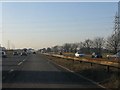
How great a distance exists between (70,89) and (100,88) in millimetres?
1353

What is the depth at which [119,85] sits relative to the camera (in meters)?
16.2

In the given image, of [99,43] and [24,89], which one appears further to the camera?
[99,43]

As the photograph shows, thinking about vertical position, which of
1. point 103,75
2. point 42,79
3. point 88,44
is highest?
point 88,44

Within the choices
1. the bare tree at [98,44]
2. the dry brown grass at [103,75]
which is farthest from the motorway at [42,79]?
the bare tree at [98,44]

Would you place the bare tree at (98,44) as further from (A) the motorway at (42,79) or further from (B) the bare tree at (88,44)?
(A) the motorway at (42,79)

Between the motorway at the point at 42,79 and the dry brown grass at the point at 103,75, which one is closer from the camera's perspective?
the motorway at the point at 42,79

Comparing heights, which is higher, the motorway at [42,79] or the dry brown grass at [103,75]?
the dry brown grass at [103,75]

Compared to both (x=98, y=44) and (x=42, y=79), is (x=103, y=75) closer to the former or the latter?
(x=42, y=79)

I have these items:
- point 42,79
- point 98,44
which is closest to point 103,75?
point 42,79

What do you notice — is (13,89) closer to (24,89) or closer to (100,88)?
(24,89)

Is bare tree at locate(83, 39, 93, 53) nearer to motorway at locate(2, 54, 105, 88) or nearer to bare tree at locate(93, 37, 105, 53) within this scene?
bare tree at locate(93, 37, 105, 53)

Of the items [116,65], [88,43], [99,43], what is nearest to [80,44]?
[88,43]

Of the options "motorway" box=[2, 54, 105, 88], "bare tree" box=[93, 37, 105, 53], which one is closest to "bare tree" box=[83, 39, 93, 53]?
"bare tree" box=[93, 37, 105, 53]

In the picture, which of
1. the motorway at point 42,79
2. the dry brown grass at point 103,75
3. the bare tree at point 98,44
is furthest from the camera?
the bare tree at point 98,44
